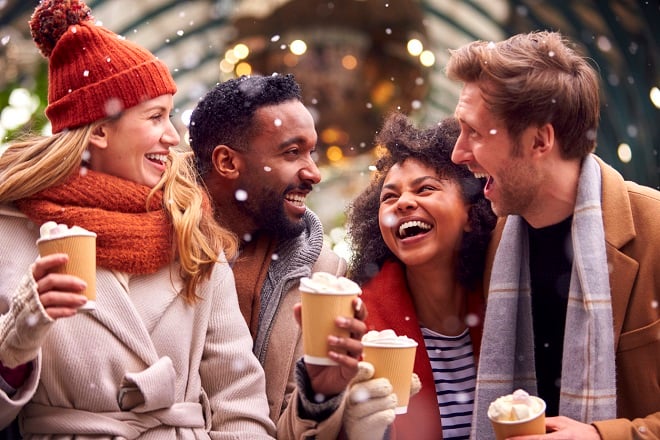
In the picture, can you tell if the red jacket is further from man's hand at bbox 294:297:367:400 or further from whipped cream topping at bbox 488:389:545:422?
whipped cream topping at bbox 488:389:545:422

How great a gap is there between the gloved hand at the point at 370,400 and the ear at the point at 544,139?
120 centimetres

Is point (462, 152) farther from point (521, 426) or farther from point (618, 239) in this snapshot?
point (521, 426)

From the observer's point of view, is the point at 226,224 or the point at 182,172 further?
the point at 226,224

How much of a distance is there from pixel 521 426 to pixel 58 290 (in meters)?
1.45

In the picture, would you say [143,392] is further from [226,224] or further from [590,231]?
[590,231]

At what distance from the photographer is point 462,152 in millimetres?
3732

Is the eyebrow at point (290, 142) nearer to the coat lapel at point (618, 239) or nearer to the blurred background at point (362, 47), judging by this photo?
the coat lapel at point (618, 239)

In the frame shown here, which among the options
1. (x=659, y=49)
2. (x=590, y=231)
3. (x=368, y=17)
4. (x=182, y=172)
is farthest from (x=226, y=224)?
(x=368, y=17)

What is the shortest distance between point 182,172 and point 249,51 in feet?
48.9

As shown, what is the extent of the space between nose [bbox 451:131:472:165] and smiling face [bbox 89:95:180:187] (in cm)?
113

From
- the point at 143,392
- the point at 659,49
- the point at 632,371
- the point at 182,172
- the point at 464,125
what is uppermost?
the point at 659,49

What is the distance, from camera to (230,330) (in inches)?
132

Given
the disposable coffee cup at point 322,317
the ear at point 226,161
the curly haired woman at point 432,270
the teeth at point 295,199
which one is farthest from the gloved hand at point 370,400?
the ear at point 226,161

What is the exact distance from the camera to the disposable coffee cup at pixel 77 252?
2.65 metres
